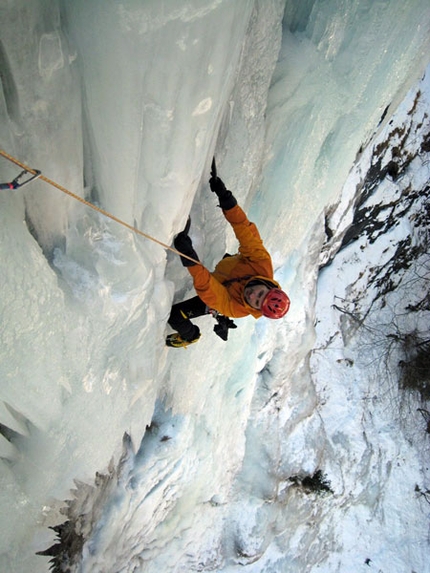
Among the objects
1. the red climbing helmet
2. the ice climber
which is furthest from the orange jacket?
the red climbing helmet

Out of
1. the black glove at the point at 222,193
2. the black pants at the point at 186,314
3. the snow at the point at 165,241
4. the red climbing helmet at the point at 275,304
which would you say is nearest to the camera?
the snow at the point at 165,241

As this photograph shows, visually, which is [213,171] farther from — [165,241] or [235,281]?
[235,281]

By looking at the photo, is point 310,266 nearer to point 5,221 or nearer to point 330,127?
point 330,127

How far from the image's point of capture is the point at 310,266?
4.02m

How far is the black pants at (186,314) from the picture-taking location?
2229mm

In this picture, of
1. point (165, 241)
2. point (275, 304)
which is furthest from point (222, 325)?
point (165, 241)

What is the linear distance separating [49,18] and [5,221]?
1.75ft

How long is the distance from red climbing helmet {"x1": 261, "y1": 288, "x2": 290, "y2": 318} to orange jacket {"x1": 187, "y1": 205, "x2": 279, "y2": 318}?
0.42 feet

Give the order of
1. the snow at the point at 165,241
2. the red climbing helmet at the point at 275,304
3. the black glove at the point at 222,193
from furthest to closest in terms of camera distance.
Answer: the black glove at the point at 222,193, the red climbing helmet at the point at 275,304, the snow at the point at 165,241

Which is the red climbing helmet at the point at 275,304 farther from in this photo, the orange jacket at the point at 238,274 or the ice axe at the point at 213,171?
the ice axe at the point at 213,171

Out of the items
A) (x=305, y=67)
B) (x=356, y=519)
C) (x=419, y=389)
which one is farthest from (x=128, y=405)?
(x=419, y=389)

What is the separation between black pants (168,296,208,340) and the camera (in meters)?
2.23

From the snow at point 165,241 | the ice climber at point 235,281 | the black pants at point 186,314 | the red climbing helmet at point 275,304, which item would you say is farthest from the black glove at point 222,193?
the black pants at point 186,314

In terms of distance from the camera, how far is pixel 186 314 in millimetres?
2254
